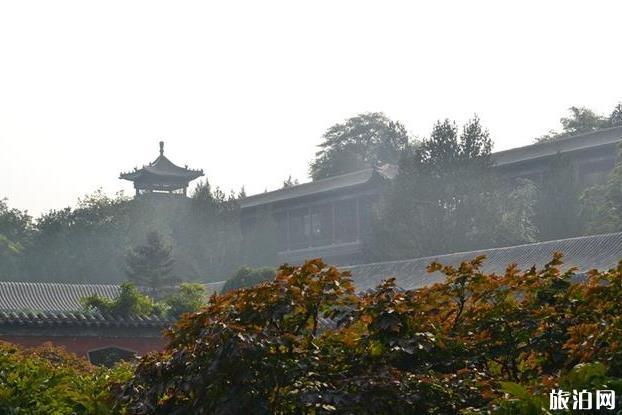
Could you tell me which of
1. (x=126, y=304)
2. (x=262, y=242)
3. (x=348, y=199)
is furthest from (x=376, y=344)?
(x=262, y=242)

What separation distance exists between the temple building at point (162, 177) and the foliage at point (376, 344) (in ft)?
193

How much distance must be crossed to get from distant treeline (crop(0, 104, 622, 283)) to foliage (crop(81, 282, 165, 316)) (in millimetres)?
19610

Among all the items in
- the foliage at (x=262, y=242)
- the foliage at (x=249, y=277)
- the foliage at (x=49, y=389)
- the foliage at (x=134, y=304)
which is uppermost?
the foliage at (x=262, y=242)

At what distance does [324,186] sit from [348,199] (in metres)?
2.75

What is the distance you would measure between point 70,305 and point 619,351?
32264 mm

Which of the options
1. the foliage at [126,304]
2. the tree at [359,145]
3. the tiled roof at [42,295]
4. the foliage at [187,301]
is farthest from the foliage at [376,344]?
the tree at [359,145]

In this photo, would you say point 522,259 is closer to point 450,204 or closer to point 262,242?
Answer: point 450,204

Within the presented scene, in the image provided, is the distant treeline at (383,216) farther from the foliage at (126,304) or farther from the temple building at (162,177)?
the foliage at (126,304)

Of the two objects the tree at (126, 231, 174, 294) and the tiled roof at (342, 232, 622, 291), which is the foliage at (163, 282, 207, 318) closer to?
the tiled roof at (342, 232, 622, 291)

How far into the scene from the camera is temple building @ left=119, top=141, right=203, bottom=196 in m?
64.6

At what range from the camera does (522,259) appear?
1276 inches

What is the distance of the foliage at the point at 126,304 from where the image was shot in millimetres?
22562

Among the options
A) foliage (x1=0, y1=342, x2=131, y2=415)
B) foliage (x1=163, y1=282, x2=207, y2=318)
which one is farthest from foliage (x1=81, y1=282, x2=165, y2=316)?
foliage (x1=0, y1=342, x2=131, y2=415)

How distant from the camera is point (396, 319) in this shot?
5820mm
